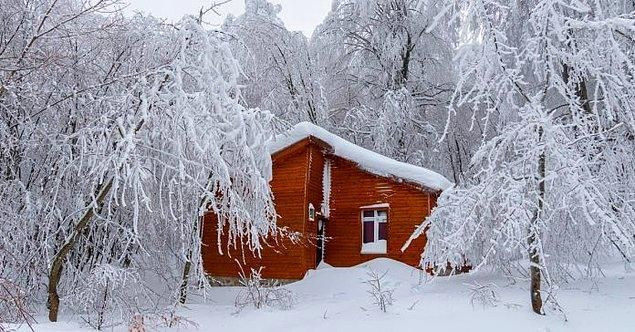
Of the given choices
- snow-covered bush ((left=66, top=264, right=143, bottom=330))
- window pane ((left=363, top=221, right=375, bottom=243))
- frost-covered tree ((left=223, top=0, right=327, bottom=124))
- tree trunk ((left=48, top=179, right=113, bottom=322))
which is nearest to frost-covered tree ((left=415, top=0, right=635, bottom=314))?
window pane ((left=363, top=221, right=375, bottom=243))

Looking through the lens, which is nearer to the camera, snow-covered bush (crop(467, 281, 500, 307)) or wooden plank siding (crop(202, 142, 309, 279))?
snow-covered bush (crop(467, 281, 500, 307))

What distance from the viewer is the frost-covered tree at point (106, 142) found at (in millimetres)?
9266

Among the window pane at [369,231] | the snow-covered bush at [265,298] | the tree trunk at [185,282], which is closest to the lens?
the snow-covered bush at [265,298]

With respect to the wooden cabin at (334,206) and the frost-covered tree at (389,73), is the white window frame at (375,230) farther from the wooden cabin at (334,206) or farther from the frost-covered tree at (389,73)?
the frost-covered tree at (389,73)

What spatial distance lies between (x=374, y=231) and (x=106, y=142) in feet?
29.1

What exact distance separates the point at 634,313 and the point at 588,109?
185 inches

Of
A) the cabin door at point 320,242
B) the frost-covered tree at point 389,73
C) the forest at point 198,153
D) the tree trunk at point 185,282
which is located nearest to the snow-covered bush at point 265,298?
the tree trunk at point 185,282

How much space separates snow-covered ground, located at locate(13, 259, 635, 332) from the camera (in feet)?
31.0

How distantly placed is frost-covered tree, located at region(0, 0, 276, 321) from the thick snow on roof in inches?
166

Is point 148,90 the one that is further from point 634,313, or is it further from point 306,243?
point 634,313

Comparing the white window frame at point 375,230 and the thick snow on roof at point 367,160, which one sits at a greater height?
the thick snow on roof at point 367,160

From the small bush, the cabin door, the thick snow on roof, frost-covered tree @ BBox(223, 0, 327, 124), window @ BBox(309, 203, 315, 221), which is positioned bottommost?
the small bush

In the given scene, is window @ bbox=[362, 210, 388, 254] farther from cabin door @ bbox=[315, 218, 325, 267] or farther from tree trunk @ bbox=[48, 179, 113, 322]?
tree trunk @ bbox=[48, 179, 113, 322]

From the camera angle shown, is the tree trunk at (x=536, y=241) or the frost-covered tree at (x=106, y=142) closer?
the frost-covered tree at (x=106, y=142)
